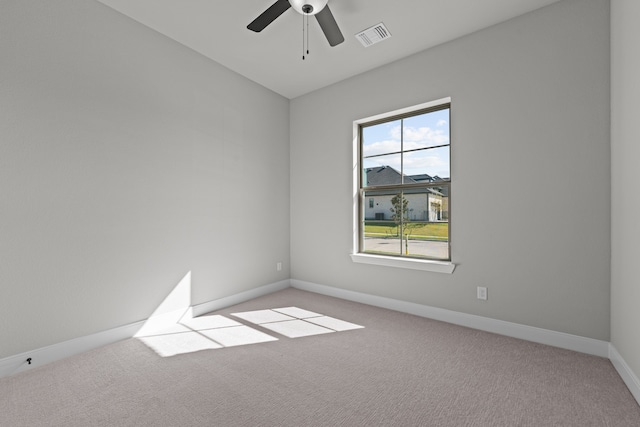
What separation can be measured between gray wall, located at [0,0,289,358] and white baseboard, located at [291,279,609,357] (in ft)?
5.57

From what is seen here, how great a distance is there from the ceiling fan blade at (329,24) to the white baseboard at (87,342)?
302 centimetres

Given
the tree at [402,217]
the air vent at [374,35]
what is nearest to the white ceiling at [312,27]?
the air vent at [374,35]

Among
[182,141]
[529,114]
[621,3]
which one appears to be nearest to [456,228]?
[529,114]

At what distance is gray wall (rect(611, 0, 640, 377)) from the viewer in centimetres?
174

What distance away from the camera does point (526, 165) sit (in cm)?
251

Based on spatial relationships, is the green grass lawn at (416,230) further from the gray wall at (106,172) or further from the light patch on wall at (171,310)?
the light patch on wall at (171,310)

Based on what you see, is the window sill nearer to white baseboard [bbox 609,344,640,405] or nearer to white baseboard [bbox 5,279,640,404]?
white baseboard [bbox 5,279,640,404]

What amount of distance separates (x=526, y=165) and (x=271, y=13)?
253 cm

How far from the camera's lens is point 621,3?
1976 millimetres

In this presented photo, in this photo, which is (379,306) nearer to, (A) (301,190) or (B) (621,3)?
(A) (301,190)

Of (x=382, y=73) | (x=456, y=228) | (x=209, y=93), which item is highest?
(x=382, y=73)

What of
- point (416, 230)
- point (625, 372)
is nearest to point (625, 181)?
point (625, 372)

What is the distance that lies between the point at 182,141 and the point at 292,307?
2.28m

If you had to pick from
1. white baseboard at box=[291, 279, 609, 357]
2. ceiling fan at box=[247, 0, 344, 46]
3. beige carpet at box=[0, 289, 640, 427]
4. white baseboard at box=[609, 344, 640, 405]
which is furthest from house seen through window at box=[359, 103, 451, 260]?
ceiling fan at box=[247, 0, 344, 46]
